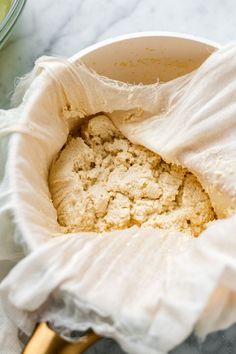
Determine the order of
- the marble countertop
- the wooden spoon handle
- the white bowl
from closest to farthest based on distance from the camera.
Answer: the wooden spoon handle < the white bowl < the marble countertop

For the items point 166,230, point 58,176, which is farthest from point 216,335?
point 58,176

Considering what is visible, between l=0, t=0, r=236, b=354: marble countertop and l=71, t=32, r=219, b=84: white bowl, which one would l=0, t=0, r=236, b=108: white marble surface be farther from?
l=71, t=32, r=219, b=84: white bowl

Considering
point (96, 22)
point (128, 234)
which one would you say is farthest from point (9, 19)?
point (128, 234)

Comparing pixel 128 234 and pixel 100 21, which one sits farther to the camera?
pixel 100 21

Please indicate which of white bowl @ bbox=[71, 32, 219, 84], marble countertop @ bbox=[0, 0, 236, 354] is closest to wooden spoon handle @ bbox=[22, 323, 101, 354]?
white bowl @ bbox=[71, 32, 219, 84]

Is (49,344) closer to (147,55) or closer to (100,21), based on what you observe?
(147,55)

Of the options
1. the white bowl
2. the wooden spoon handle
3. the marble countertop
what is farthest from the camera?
the marble countertop

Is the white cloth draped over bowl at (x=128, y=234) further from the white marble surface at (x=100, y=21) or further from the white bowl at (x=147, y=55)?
the white marble surface at (x=100, y=21)
